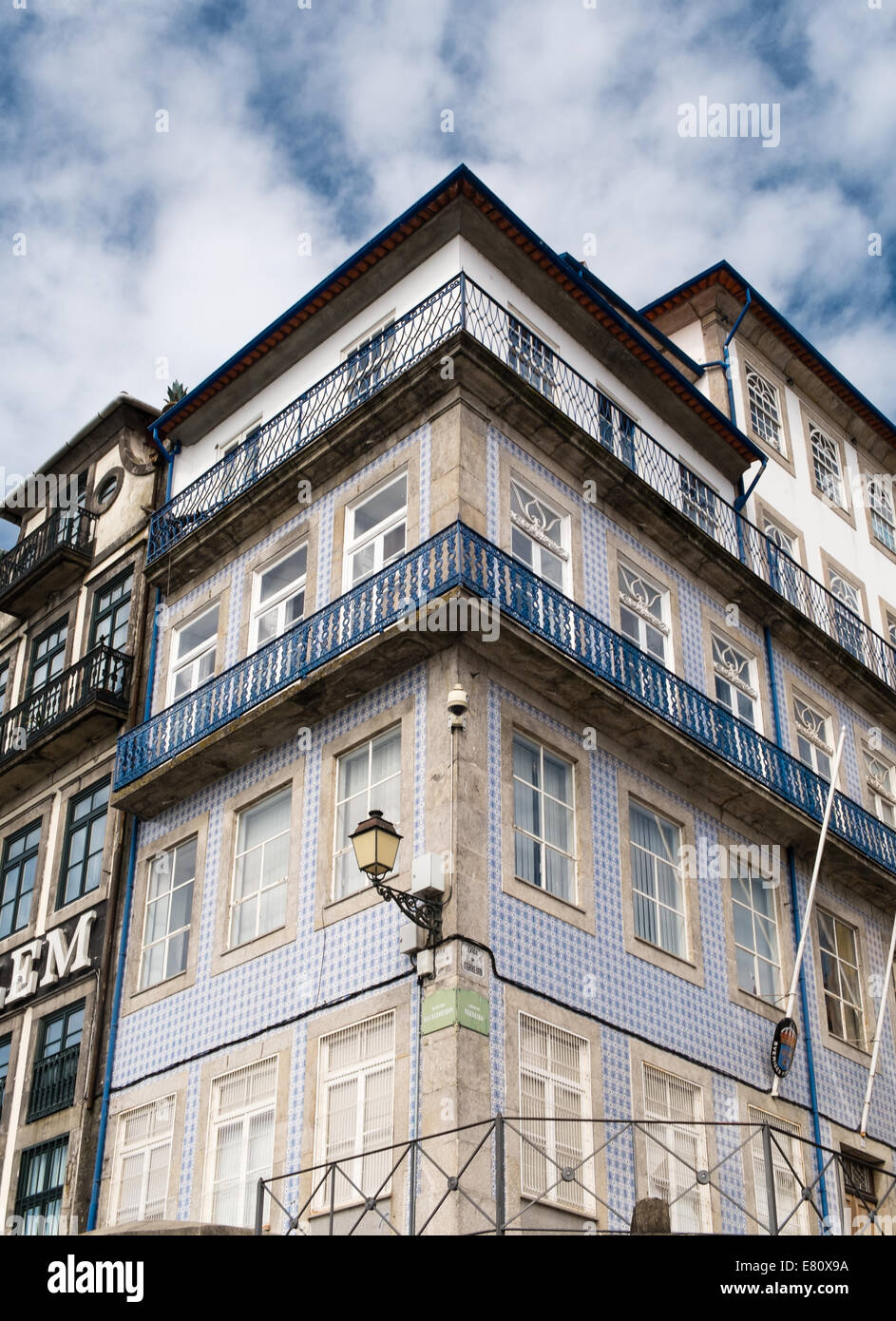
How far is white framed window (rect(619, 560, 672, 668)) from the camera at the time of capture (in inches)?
655

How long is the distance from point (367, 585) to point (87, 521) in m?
6.61

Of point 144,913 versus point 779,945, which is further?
point 779,945

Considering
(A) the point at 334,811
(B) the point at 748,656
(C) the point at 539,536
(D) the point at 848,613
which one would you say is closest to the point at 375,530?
(C) the point at 539,536

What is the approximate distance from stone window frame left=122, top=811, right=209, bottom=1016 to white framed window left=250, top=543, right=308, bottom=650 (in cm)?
209

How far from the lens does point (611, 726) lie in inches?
594

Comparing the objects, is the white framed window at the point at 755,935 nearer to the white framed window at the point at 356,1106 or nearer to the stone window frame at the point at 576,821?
the stone window frame at the point at 576,821

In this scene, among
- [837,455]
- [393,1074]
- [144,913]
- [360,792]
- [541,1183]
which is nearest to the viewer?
[541,1183]

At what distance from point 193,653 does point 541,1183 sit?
758 cm

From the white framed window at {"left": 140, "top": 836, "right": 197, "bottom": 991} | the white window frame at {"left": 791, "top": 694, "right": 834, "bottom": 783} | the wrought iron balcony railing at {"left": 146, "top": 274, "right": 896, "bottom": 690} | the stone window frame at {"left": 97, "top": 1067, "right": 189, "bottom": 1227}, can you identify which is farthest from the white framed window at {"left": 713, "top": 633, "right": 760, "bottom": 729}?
the stone window frame at {"left": 97, "top": 1067, "right": 189, "bottom": 1227}

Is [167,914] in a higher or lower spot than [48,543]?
lower

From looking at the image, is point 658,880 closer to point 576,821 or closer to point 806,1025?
point 576,821

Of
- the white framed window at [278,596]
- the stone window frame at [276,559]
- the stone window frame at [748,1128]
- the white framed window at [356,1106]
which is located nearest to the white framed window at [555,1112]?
the white framed window at [356,1106]

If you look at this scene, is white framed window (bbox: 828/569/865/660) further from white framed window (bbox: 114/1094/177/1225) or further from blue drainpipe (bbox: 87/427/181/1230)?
white framed window (bbox: 114/1094/177/1225)

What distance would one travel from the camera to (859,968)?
58.2 feet
